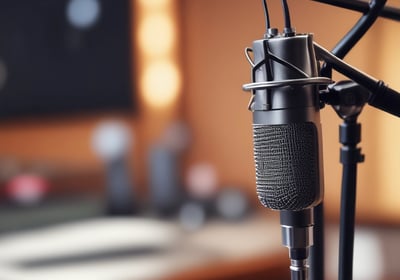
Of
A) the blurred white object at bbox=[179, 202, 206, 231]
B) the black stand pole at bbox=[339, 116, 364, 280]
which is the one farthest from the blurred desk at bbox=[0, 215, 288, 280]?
the black stand pole at bbox=[339, 116, 364, 280]

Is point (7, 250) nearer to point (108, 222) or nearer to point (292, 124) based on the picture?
point (108, 222)

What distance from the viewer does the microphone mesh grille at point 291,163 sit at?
1.62ft

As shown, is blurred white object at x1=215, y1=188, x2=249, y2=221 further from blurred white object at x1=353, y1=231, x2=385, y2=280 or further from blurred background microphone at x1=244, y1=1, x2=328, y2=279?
blurred background microphone at x1=244, y1=1, x2=328, y2=279

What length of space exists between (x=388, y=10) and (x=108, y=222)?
5.93 feet

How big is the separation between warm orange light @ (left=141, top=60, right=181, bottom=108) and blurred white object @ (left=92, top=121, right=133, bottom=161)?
8.3 inches

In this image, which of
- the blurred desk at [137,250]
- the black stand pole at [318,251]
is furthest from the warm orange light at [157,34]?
the black stand pole at [318,251]

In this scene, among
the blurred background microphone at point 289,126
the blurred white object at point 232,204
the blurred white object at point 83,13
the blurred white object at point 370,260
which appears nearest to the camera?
the blurred background microphone at point 289,126

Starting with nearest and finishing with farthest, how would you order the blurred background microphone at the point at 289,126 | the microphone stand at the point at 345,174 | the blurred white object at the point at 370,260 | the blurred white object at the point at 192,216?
the blurred background microphone at the point at 289,126 < the microphone stand at the point at 345,174 < the blurred white object at the point at 370,260 < the blurred white object at the point at 192,216

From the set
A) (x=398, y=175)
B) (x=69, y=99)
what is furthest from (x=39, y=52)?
(x=398, y=175)

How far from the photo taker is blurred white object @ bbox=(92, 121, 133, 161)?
2.54 meters

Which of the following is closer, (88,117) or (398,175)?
(398,175)

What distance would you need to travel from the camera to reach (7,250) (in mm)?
1869

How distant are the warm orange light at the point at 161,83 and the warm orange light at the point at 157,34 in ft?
0.21

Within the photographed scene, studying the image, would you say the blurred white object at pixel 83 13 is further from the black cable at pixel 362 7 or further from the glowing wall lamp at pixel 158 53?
the black cable at pixel 362 7
